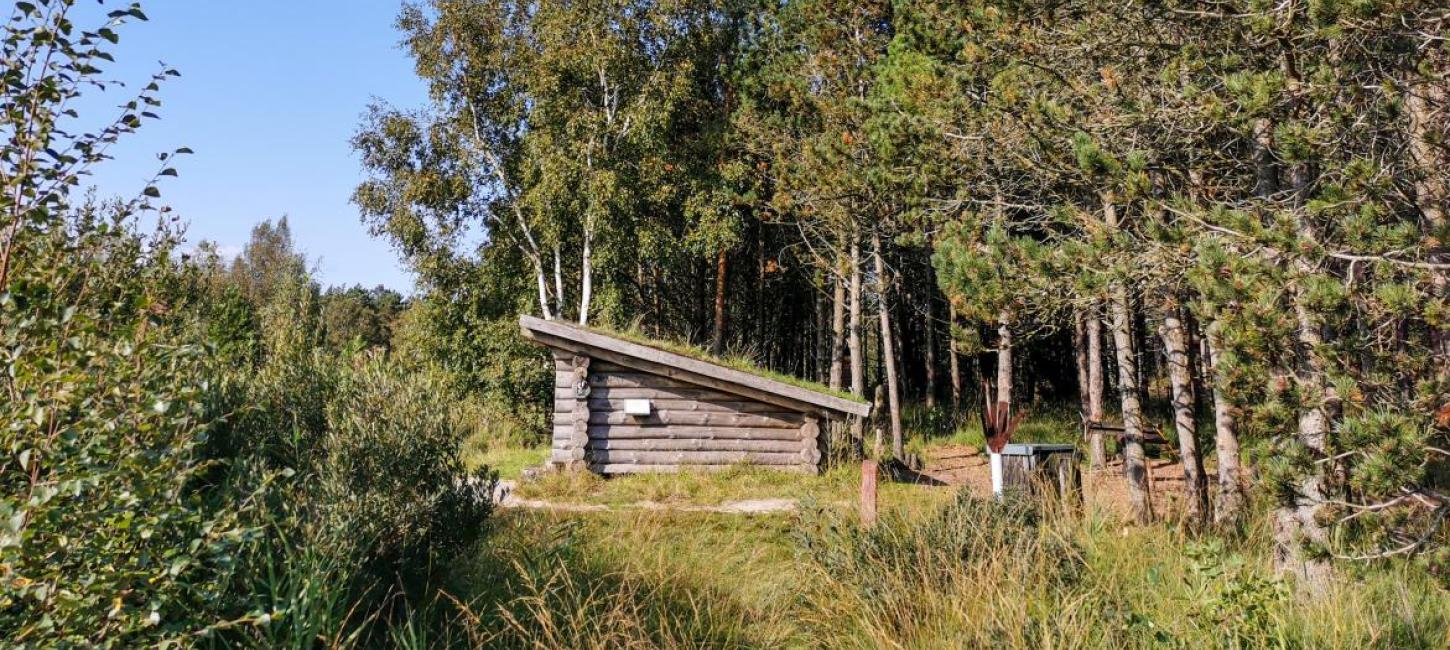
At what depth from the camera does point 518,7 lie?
1998cm

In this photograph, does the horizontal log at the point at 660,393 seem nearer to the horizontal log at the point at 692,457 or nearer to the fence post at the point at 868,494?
the horizontal log at the point at 692,457

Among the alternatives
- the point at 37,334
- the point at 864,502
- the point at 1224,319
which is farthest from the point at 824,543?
the point at 37,334

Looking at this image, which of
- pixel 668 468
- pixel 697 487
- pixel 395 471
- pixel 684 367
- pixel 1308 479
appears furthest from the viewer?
pixel 668 468

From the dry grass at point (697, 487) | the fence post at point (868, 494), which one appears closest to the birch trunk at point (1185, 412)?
the fence post at point (868, 494)

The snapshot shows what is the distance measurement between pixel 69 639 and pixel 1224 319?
16.6ft

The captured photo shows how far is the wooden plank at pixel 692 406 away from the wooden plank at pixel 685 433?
254 millimetres

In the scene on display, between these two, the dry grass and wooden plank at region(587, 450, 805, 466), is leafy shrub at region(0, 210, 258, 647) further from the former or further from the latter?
wooden plank at region(587, 450, 805, 466)

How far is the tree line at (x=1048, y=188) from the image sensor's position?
15.4 feet

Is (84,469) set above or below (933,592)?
above

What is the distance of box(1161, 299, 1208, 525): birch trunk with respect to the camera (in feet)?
25.3

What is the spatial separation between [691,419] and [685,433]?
215mm

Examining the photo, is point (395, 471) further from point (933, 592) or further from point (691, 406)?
point (691, 406)

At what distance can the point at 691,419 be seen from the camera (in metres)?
12.7

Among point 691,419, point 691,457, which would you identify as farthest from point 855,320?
point 691,457
